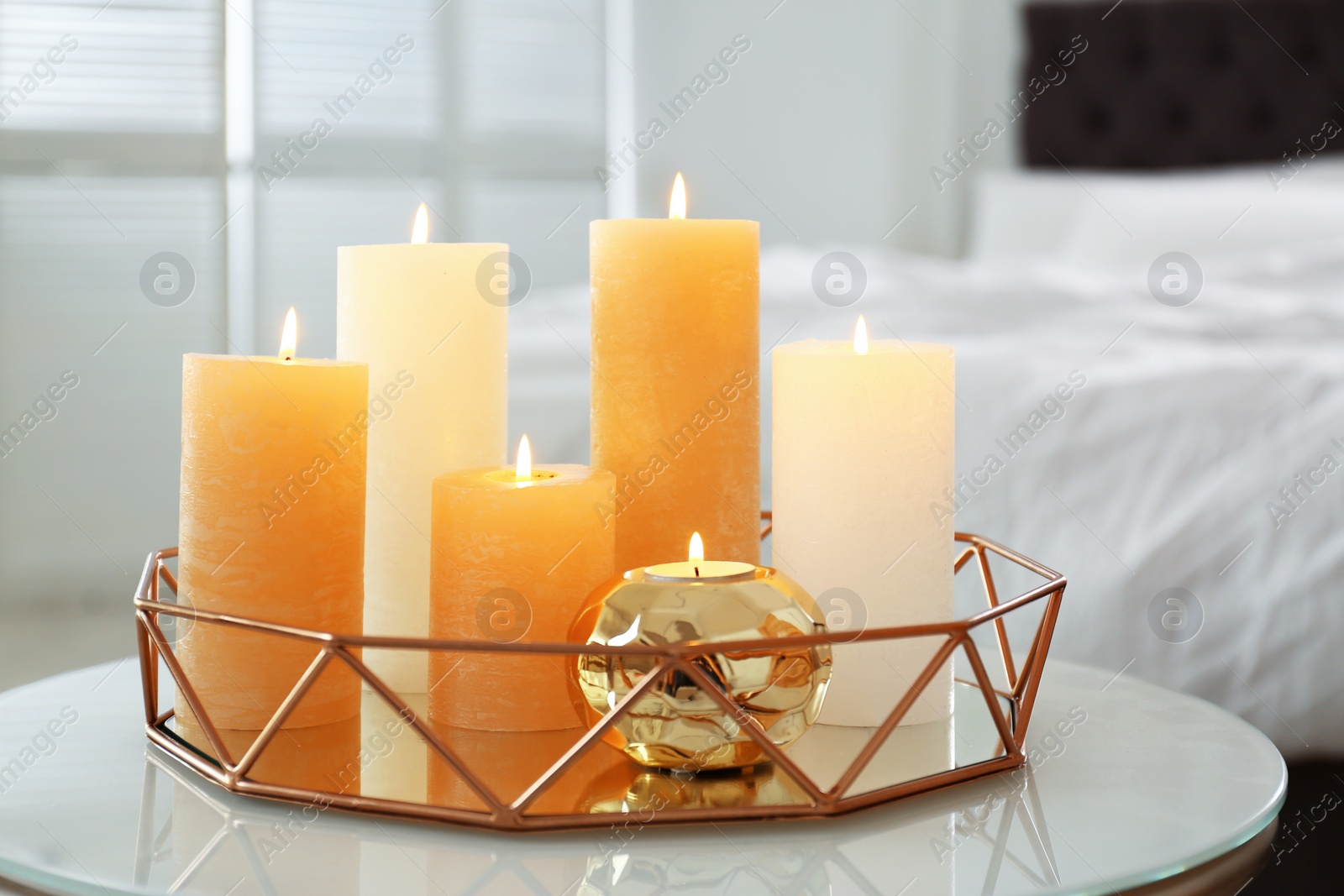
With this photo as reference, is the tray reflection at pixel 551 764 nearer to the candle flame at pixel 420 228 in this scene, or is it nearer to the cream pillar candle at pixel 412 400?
the cream pillar candle at pixel 412 400

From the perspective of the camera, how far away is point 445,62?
288cm

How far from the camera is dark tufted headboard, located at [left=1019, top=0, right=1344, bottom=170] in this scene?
8.61 feet

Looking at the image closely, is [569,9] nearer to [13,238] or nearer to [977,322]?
[13,238]

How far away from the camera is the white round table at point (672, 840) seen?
0.40 meters

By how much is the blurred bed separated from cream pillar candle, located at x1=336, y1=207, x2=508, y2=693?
573 mm

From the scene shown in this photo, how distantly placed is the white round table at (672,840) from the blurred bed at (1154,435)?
44 centimetres

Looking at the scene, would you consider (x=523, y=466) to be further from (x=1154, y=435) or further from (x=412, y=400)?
(x=1154, y=435)

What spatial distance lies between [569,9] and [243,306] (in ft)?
3.53

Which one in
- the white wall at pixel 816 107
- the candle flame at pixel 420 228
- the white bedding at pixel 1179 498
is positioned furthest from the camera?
the white wall at pixel 816 107

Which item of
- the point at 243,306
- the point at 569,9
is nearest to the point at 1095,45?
the point at 569,9

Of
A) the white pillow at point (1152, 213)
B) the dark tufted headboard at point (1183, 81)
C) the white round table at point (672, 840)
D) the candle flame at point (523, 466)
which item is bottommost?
the white round table at point (672, 840)

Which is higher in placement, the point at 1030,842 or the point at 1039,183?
the point at 1039,183

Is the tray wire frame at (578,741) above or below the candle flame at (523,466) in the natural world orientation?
below

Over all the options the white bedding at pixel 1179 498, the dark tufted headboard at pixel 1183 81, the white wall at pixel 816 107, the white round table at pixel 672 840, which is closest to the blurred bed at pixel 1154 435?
the white bedding at pixel 1179 498
